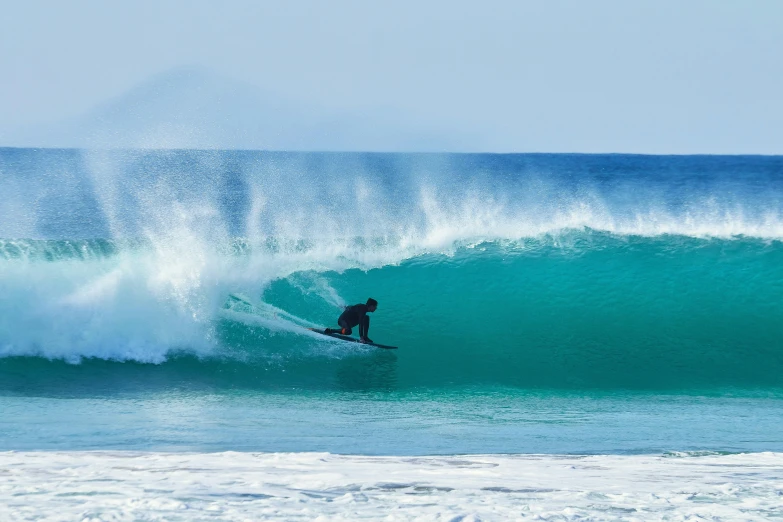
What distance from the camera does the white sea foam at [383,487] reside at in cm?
510

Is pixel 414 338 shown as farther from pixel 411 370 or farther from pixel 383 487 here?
pixel 383 487

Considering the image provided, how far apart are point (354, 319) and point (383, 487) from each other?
5450 mm

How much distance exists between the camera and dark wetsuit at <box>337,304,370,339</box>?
11.0 meters

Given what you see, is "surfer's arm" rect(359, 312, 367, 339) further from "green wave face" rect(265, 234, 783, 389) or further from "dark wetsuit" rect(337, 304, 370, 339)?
"green wave face" rect(265, 234, 783, 389)

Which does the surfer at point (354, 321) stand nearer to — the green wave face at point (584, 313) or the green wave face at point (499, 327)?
the green wave face at point (499, 327)

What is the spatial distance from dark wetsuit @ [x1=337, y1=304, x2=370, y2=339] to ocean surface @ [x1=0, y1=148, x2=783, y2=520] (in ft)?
0.79

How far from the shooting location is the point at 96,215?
3209cm

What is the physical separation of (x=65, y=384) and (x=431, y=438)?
15.3ft

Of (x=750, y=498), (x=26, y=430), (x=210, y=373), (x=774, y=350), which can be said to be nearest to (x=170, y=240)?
(x=210, y=373)

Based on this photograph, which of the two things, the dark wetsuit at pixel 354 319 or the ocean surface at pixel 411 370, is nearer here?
the ocean surface at pixel 411 370

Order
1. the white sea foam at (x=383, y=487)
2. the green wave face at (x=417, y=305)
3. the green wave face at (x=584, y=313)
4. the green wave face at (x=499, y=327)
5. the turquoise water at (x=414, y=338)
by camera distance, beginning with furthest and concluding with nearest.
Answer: the green wave face at (x=584, y=313), the green wave face at (x=417, y=305), the green wave face at (x=499, y=327), the turquoise water at (x=414, y=338), the white sea foam at (x=383, y=487)

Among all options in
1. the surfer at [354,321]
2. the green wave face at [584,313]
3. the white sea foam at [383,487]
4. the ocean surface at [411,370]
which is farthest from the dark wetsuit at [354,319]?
the white sea foam at [383,487]

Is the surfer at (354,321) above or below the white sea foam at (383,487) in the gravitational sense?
above

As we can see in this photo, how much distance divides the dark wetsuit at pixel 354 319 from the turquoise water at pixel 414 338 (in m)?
0.28
